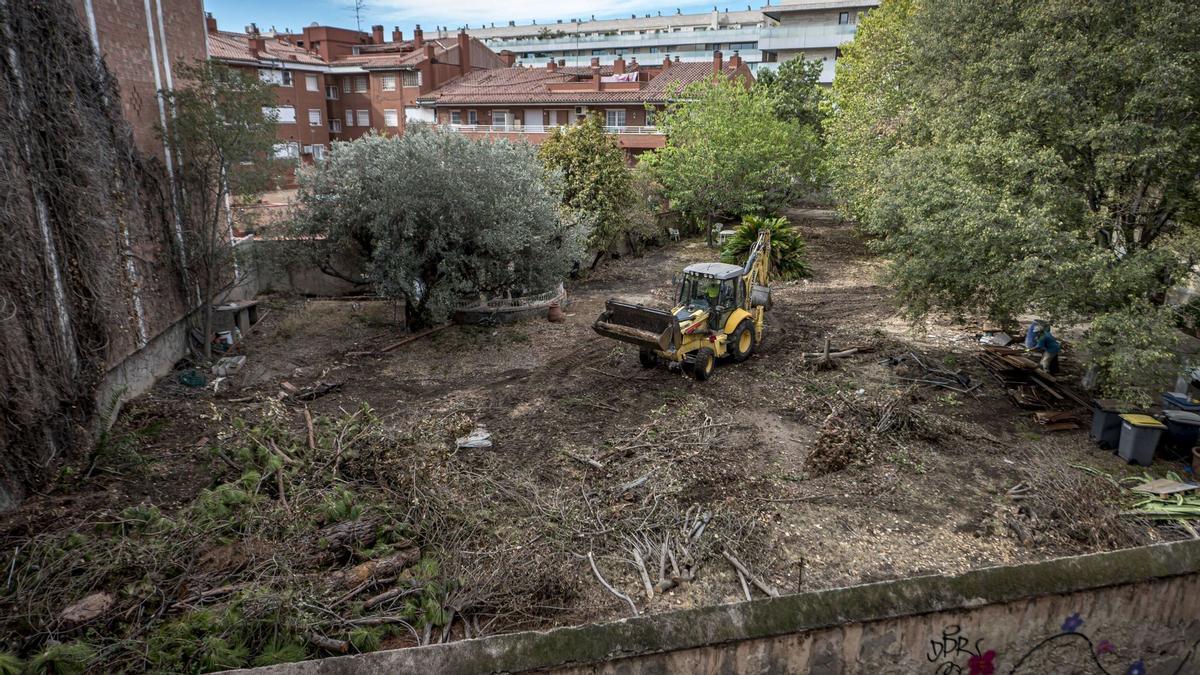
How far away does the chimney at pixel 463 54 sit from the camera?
46.7 meters

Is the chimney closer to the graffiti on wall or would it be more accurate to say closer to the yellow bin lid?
the yellow bin lid

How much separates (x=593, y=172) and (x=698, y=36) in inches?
2336

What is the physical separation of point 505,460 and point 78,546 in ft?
17.1

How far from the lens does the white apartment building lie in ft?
163

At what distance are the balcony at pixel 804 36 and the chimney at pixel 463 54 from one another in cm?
2260

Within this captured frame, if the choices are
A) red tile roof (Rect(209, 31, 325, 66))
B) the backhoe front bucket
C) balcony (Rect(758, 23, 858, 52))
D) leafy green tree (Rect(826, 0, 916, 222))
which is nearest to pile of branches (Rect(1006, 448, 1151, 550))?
the backhoe front bucket

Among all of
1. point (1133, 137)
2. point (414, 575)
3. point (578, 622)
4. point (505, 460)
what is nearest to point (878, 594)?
point (578, 622)

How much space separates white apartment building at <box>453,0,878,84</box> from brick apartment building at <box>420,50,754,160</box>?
11052 mm

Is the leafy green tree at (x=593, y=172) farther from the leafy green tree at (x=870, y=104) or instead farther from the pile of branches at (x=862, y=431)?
the pile of branches at (x=862, y=431)

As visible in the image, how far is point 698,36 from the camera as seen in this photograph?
74562 mm

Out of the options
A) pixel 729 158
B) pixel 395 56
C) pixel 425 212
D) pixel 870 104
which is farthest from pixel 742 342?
pixel 395 56

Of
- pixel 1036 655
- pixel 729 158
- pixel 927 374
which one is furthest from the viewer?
pixel 729 158

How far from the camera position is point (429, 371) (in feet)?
48.2

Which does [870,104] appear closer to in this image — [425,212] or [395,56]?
[425,212]
